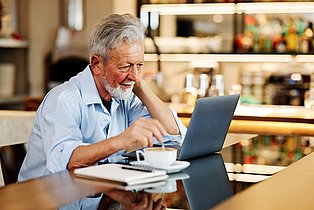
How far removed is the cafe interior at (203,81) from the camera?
1617mm

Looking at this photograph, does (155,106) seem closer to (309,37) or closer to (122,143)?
(122,143)

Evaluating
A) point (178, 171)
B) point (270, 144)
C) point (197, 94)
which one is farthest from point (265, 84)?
point (178, 171)

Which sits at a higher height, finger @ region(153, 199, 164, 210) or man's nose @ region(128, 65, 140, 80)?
man's nose @ region(128, 65, 140, 80)

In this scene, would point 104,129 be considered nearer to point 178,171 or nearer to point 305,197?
point 178,171

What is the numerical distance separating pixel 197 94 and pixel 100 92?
94.7 inches

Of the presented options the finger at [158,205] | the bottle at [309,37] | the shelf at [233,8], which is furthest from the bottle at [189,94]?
the finger at [158,205]

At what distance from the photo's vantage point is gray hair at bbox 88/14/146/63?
7.23ft

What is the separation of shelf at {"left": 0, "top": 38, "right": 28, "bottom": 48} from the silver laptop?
4.70 metres

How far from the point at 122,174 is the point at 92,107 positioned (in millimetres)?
589

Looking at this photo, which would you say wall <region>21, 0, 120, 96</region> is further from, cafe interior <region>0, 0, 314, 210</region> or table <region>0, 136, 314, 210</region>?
table <region>0, 136, 314, 210</region>

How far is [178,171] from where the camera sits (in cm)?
188

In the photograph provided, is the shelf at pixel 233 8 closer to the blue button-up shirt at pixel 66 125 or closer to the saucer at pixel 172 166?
the blue button-up shirt at pixel 66 125

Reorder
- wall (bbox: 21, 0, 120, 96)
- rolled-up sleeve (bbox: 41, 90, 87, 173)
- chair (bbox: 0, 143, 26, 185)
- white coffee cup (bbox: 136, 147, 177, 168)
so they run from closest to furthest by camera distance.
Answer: white coffee cup (bbox: 136, 147, 177, 168) → rolled-up sleeve (bbox: 41, 90, 87, 173) → chair (bbox: 0, 143, 26, 185) → wall (bbox: 21, 0, 120, 96)

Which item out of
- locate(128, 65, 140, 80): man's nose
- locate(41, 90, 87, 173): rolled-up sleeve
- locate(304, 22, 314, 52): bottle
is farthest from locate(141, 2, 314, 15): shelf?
locate(41, 90, 87, 173): rolled-up sleeve
